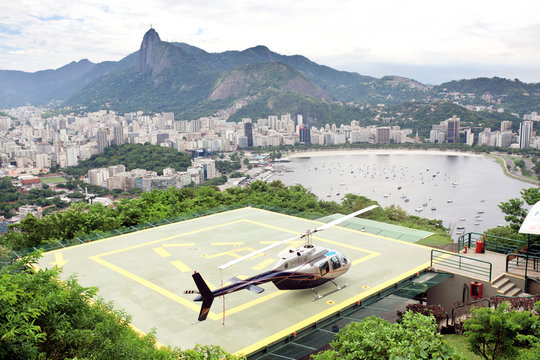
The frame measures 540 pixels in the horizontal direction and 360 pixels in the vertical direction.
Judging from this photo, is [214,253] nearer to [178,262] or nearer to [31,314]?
[178,262]

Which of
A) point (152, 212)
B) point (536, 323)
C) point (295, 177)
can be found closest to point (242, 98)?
point (295, 177)

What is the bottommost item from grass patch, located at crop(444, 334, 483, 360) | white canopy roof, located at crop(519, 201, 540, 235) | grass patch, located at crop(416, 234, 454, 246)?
grass patch, located at crop(444, 334, 483, 360)

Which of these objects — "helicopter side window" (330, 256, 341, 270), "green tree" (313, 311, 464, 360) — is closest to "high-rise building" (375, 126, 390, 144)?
"helicopter side window" (330, 256, 341, 270)

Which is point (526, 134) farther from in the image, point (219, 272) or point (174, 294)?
point (174, 294)

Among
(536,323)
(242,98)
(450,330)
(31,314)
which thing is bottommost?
(450,330)

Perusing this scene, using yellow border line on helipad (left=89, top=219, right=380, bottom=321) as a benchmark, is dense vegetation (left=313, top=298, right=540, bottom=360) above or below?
above

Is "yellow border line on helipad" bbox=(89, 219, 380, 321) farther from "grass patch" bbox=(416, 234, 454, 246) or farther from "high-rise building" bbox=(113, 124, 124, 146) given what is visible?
"high-rise building" bbox=(113, 124, 124, 146)

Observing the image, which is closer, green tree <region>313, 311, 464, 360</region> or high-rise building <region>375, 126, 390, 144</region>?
green tree <region>313, 311, 464, 360</region>
